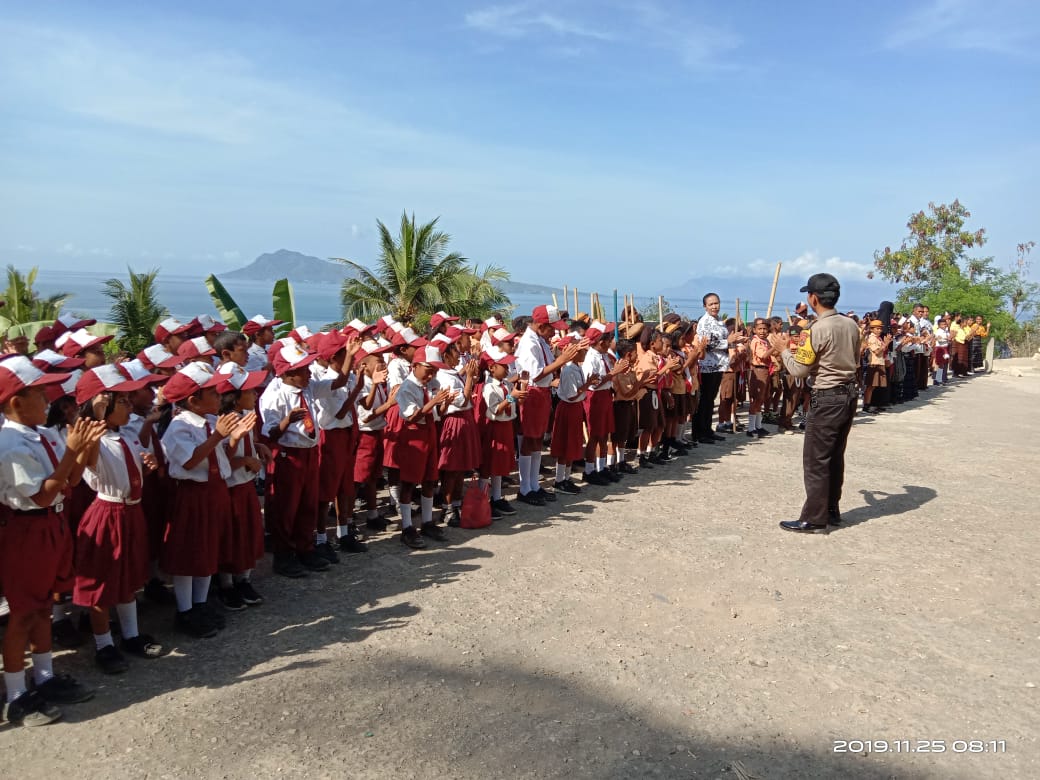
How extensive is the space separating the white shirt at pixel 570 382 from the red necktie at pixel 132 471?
15.5ft

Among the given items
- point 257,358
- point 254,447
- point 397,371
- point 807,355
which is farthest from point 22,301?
point 807,355

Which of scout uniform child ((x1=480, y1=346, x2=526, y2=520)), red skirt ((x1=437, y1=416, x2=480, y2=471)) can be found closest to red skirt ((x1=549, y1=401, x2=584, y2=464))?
scout uniform child ((x1=480, y1=346, x2=526, y2=520))

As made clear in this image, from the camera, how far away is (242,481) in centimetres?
514

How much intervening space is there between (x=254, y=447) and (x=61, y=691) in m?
1.80

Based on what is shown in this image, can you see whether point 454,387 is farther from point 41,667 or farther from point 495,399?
point 41,667

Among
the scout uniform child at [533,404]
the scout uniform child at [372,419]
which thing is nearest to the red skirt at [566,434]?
the scout uniform child at [533,404]

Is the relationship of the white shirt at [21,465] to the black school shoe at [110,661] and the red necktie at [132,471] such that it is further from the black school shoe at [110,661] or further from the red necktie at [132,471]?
the black school shoe at [110,661]

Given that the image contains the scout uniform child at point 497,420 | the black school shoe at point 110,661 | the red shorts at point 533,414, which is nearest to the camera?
the black school shoe at point 110,661

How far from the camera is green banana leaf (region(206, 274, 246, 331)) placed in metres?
13.2

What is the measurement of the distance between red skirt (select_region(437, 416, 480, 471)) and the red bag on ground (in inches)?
10.7

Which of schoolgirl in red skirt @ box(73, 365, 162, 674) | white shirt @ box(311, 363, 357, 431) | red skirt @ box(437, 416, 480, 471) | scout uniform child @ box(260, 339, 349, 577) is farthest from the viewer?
red skirt @ box(437, 416, 480, 471)

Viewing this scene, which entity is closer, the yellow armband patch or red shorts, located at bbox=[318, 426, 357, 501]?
red shorts, located at bbox=[318, 426, 357, 501]

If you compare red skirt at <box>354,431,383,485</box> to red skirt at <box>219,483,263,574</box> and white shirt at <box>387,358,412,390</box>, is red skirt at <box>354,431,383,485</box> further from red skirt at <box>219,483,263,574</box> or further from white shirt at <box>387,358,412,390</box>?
red skirt at <box>219,483,263,574</box>

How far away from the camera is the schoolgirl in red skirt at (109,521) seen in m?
4.29
